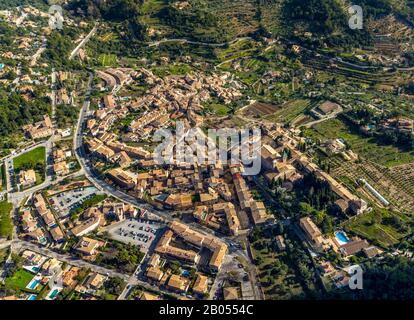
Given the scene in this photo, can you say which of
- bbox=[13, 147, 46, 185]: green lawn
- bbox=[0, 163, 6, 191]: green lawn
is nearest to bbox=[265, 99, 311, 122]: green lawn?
bbox=[13, 147, 46, 185]: green lawn

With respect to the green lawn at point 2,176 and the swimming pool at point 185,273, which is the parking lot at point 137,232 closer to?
the swimming pool at point 185,273

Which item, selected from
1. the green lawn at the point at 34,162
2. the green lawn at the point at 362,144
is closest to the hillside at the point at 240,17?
the green lawn at the point at 362,144

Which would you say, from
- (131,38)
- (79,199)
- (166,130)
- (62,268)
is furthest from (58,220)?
(131,38)

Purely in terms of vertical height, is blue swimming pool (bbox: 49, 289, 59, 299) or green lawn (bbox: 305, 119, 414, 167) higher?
green lawn (bbox: 305, 119, 414, 167)

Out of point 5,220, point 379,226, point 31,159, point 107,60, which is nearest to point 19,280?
point 5,220

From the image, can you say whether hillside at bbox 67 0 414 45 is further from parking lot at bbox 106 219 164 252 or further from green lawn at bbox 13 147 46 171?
parking lot at bbox 106 219 164 252

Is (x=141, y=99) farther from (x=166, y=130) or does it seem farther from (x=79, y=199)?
(x=79, y=199)
